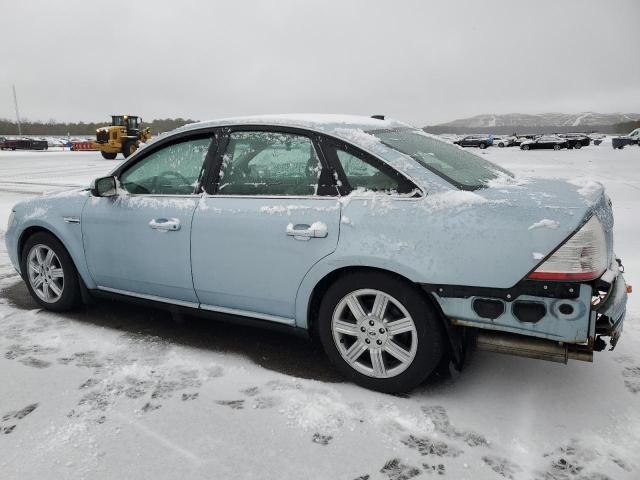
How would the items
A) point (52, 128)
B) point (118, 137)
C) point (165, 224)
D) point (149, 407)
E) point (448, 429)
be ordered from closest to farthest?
point (448, 429), point (149, 407), point (165, 224), point (118, 137), point (52, 128)

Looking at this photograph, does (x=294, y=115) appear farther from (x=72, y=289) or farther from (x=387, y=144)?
(x=72, y=289)

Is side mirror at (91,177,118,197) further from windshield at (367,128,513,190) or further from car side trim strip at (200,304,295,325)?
windshield at (367,128,513,190)

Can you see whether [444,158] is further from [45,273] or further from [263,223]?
[45,273]

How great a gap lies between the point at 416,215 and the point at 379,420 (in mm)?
1074

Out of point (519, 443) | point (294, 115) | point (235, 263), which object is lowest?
point (519, 443)

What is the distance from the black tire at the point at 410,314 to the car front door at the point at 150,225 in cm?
103

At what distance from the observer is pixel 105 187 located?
11.7 ft

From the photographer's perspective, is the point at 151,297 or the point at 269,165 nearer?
the point at 269,165

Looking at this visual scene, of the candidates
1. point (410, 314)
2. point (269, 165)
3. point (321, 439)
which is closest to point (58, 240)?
point (269, 165)

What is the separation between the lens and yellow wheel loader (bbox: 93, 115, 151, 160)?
26.9m

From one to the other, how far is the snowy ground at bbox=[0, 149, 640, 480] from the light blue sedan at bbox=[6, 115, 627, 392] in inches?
11.9

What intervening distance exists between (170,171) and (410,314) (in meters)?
1.96

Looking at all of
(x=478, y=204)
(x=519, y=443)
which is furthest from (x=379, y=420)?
(x=478, y=204)

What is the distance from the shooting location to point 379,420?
257cm
